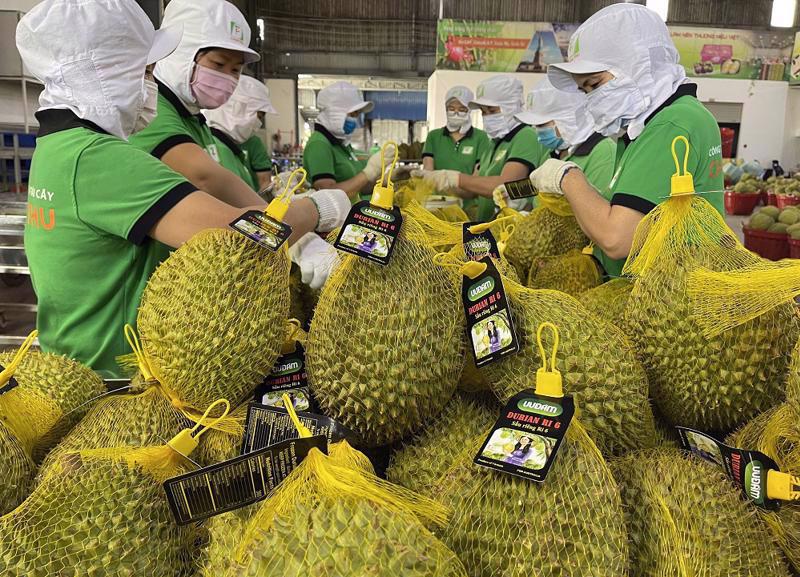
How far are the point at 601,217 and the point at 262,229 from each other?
1.35 meters

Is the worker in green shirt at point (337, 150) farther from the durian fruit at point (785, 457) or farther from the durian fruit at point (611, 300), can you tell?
the durian fruit at point (785, 457)

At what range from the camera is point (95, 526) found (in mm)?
774

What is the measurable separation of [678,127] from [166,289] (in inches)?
66.9

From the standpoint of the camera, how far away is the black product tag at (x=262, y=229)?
1059 mm

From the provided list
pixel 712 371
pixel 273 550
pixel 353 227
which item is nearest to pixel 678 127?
pixel 712 371

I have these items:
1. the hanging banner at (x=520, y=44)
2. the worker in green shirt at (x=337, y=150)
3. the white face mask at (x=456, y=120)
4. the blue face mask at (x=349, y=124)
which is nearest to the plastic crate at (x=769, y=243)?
the white face mask at (x=456, y=120)

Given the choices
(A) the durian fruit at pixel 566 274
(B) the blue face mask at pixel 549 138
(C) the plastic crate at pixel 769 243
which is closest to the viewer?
(A) the durian fruit at pixel 566 274

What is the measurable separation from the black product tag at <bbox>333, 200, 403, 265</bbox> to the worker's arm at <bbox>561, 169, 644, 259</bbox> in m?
1.18

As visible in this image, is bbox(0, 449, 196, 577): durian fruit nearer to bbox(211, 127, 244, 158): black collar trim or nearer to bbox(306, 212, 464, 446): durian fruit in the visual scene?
bbox(306, 212, 464, 446): durian fruit

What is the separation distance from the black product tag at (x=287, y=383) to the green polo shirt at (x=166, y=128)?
52.2 inches

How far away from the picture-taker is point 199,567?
2.79 feet

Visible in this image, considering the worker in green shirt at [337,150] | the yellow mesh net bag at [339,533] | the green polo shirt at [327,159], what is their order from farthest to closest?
1. the green polo shirt at [327,159]
2. the worker in green shirt at [337,150]
3. the yellow mesh net bag at [339,533]

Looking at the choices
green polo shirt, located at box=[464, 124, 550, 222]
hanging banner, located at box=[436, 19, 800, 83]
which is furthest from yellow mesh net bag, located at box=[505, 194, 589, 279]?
hanging banner, located at box=[436, 19, 800, 83]

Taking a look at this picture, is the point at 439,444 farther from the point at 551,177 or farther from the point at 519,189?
the point at 551,177
